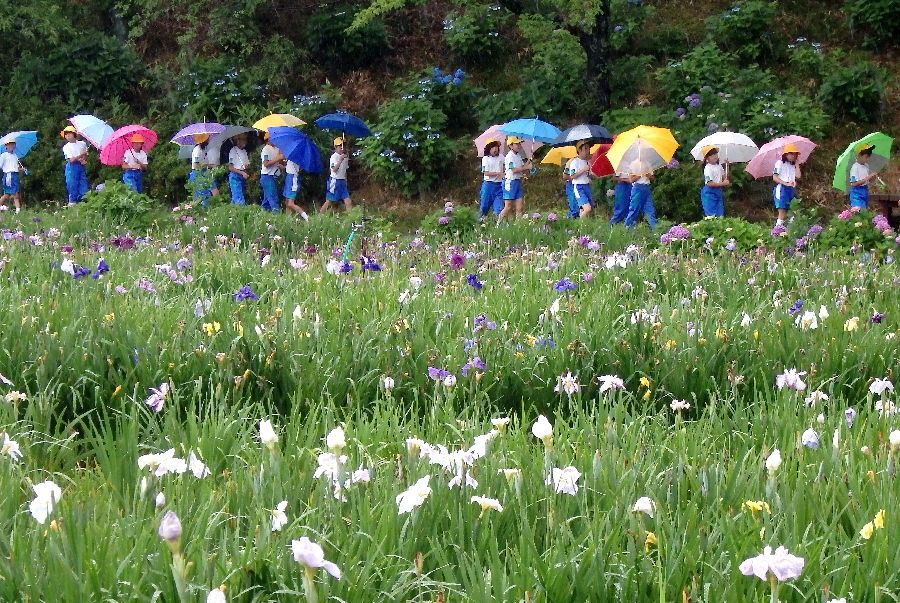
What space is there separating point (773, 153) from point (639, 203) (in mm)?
1739

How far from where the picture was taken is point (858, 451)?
2639 millimetres

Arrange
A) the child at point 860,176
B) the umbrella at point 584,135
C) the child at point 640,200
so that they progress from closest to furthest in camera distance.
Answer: the child at point 860,176, the child at point 640,200, the umbrella at point 584,135

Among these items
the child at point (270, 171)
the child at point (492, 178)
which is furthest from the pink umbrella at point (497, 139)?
the child at point (270, 171)

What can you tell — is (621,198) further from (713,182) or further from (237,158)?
(237,158)

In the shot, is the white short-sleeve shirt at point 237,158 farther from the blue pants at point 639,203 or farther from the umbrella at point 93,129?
the blue pants at point 639,203

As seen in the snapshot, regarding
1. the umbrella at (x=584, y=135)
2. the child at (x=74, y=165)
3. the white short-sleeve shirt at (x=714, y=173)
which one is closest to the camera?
the white short-sleeve shirt at (x=714, y=173)

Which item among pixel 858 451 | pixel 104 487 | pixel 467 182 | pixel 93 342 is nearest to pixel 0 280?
pixel 93 342

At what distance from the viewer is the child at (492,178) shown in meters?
14.2

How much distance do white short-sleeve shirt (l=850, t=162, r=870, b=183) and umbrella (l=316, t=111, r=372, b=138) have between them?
7.36 m

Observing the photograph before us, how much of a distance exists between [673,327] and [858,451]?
4.94 feet

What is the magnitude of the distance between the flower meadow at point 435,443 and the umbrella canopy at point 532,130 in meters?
8.21

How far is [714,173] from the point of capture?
12.5 metres

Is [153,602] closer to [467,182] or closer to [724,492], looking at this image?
[724,492]

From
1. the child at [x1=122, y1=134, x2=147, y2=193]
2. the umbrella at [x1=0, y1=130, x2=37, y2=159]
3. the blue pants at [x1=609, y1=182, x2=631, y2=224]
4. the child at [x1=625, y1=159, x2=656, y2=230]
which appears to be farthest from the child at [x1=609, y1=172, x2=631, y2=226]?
the umbrella at [x1=0, y1=130, x2=37, y2=159]
